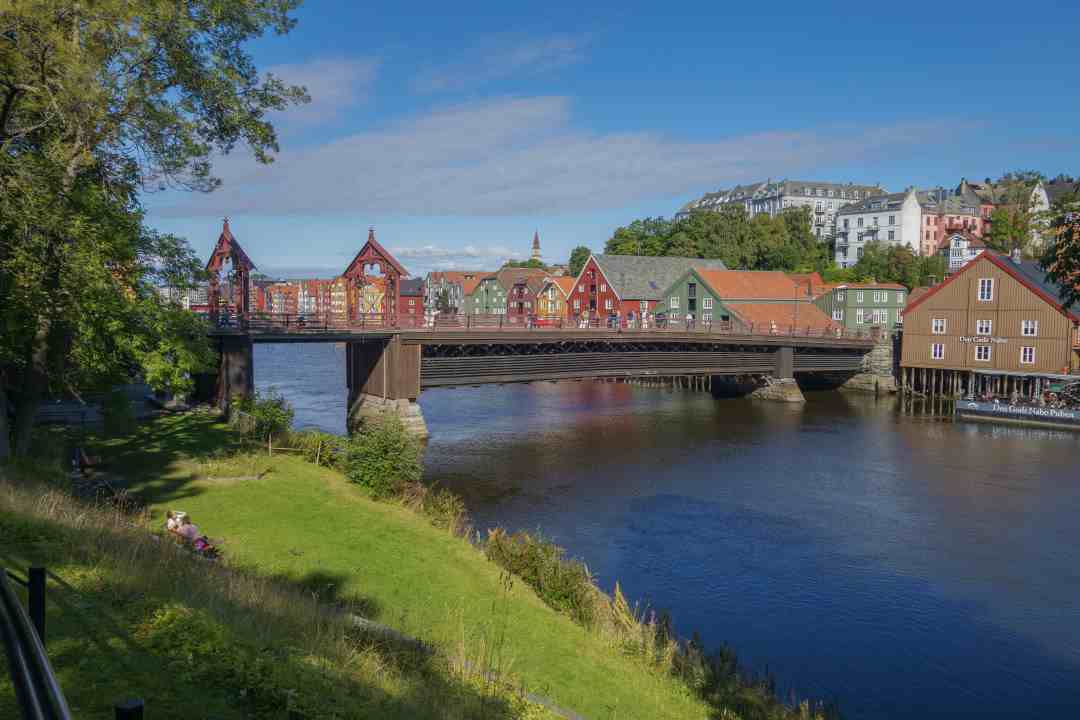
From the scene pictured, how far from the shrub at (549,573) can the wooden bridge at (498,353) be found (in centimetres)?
2340

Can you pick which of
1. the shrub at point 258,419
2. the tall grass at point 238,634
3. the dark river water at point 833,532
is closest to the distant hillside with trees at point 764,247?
the dark river water at point 833,532

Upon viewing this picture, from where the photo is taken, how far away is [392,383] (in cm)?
4919

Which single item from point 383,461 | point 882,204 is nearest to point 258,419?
point 383,461

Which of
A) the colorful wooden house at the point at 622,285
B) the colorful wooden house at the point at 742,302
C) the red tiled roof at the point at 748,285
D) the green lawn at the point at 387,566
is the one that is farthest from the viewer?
the colorful wooden house at the point at 622,285

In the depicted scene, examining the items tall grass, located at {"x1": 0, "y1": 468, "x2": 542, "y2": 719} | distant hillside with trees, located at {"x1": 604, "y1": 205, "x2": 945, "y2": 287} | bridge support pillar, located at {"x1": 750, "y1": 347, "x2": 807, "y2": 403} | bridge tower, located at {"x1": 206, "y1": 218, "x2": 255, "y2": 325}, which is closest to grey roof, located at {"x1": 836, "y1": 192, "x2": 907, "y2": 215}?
distant hillside with trees, located at {"x1": 604, "y1": 205, "x2": 945, "y2": 287}

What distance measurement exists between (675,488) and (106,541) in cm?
2808

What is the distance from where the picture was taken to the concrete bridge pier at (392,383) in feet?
160

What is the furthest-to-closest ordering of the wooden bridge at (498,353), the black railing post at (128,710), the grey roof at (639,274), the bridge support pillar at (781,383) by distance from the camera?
the grey roof at (639,274), the bridge support pillar at (781,383), the wooden bridge at (498,353), the black railing post at (128,710)

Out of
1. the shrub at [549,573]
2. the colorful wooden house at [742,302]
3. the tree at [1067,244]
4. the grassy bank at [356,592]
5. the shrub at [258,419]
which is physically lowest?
the shrub at [549,573]

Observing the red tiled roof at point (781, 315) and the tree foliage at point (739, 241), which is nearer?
the red tiled roof at point (781, 315)

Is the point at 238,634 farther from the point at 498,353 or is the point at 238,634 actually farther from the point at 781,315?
the point at 781,315

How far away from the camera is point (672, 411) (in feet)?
212

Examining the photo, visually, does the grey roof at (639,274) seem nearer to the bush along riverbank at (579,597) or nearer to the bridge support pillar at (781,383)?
the bridge support pillar at (781,383)

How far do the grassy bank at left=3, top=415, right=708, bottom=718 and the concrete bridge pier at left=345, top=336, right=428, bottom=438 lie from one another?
17.1 meters
